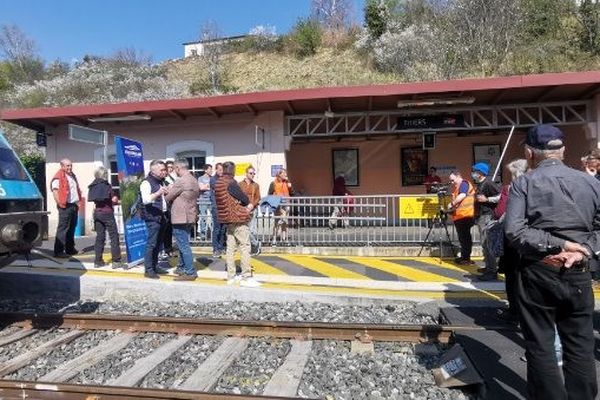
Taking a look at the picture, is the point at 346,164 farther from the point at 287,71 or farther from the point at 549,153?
the point at 287,71

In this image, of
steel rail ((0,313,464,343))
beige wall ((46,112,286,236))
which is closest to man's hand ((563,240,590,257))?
steel rail ((0,313,464,343))

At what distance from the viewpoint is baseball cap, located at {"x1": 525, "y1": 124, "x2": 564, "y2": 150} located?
11.1 feet

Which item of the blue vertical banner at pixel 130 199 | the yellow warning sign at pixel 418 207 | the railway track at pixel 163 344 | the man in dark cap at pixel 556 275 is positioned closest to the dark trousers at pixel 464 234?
the yellow warning sign at pixel 418 207

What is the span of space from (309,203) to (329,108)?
3.22 m

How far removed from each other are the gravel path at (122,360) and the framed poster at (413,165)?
12.2m

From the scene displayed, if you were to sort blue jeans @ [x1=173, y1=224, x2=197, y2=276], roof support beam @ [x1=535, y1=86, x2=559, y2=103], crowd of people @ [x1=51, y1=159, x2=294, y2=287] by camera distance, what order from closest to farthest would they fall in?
crowd of people @ [x1=51, y1=159, x2=294, y2=287], blue jeans @ [x1=173, y1=224, x2=197, y2=276], roof support beam @ [x1=535, y1=86, x2=559, y2=103]

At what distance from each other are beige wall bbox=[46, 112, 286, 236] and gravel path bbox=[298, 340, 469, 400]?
356 inches

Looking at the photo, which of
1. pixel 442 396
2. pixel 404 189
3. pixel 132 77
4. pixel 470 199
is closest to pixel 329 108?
pixel 404 189

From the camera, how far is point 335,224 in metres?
11.5

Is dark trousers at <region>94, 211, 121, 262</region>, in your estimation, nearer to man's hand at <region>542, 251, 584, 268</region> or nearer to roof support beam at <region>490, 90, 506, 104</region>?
man's hand at <region>542, 251, 584, 268</region>

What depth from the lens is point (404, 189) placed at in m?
16.8

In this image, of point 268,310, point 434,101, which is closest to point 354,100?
point 434,101

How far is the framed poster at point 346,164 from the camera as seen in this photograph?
17.0 meters

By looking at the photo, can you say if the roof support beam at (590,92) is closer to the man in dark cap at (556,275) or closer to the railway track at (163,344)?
the railway track at (163,344)
